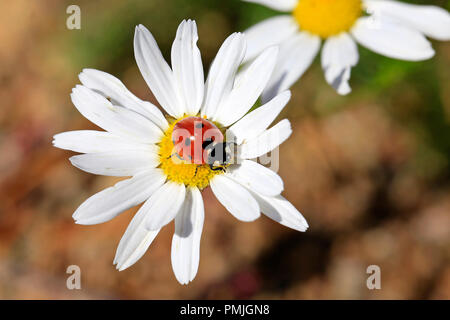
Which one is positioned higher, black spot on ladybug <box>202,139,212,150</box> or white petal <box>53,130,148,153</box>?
white petal <box>53,130,148,153</box>

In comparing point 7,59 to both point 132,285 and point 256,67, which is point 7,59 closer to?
point 132,285

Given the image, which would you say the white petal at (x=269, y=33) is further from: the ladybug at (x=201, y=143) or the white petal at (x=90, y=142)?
the white petal at (x=90, y=142)

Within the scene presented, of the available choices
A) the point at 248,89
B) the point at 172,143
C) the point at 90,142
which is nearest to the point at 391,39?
the point at 248,89

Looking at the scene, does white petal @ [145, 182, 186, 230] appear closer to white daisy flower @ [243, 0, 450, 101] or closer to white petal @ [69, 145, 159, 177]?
white petal @ [69, 145, 159, 177]

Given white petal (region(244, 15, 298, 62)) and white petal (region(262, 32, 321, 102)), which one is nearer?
white petal (region(262, 32, 321, 102))

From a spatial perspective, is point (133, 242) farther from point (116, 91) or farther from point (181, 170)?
point (116, 91)

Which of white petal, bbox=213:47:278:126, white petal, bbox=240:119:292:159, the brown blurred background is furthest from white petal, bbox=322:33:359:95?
the brown blurred background
